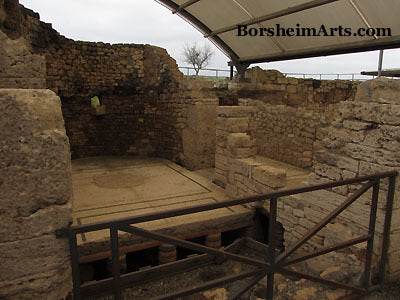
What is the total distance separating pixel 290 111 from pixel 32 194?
23.9 feet

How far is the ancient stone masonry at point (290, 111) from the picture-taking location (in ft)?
24.6

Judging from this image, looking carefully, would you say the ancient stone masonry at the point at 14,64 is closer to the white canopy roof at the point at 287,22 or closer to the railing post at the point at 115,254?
the railing post at the point at 115,254

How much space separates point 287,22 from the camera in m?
9.42

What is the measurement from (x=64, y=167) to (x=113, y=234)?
47 centimetres

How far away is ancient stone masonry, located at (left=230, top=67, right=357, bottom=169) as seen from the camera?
24.6 ft

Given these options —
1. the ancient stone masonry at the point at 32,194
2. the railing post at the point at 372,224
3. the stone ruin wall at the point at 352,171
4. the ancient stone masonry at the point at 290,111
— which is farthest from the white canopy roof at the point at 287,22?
the ancient stone masonry at the point at 32,194

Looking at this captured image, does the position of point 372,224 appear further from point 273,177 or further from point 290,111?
point 290,111

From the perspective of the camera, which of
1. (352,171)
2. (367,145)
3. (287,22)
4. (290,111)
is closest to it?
(367,145)

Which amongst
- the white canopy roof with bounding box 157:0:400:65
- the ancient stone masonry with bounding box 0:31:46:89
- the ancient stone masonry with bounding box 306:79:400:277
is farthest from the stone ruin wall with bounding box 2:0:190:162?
the ancient stone masonry with bounding box 306:79:400:277

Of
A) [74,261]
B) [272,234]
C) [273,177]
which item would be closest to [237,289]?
[273,177]

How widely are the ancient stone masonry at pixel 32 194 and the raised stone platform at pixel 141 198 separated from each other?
2848 millimetres

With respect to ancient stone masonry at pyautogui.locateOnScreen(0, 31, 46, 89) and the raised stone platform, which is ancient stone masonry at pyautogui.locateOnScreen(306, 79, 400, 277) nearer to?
the raised stone platform

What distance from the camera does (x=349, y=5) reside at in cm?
771

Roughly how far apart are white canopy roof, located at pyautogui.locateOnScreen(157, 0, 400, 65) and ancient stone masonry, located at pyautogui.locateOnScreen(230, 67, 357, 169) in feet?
3.68
